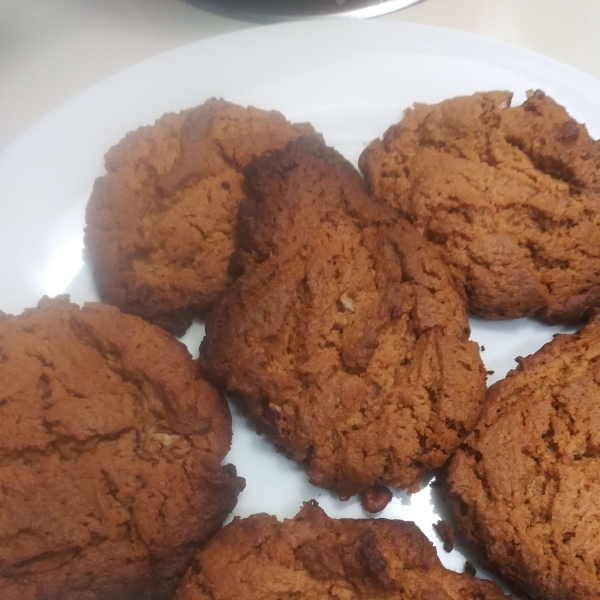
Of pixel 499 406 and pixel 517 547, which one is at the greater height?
pixel 499 406

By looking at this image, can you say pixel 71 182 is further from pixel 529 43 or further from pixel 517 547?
pixel 529 43

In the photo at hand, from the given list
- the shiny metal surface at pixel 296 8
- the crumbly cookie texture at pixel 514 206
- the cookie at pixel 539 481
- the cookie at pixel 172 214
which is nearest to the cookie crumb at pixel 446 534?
the cookie at pixel 539 481

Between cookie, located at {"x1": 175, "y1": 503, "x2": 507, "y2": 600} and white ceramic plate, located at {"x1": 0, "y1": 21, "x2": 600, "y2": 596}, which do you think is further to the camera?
white ceramic plate, located at {"x1": 0, "y1": 21, "x2": 600, "y2": 596}

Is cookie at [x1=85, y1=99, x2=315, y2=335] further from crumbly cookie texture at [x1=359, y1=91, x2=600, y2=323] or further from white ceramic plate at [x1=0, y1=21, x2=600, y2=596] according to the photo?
crumbly cookie texture at [x1=359, y1=91, x2=600, y2=323]

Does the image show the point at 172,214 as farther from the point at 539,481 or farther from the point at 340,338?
the point at 539,481

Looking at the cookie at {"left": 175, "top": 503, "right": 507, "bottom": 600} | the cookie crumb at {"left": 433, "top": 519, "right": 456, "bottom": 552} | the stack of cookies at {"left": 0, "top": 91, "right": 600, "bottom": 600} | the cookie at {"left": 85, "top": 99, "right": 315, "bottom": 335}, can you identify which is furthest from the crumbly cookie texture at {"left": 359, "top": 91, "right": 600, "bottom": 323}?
the cookie at {"left": 175, "top": 503, "right": 507, "bottom": 600}

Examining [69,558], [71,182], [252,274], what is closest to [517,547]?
[252,274]

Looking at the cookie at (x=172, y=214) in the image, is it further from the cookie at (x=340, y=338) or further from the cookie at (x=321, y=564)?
the cookie at (x=321, y=564)
